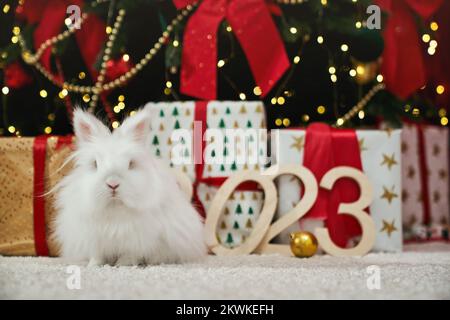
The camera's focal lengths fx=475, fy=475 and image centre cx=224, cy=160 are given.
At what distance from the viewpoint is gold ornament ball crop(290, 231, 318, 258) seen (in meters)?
Answer: 1.12

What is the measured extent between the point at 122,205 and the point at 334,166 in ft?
1.87

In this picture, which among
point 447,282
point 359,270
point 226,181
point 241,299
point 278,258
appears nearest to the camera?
point 241,299

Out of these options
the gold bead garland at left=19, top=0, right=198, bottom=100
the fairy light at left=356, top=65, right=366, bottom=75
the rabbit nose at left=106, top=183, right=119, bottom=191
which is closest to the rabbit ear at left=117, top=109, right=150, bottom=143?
the rabbit nose at left=106, top=183, right=119, bottom=191

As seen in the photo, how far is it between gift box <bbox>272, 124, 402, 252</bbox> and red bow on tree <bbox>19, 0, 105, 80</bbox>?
22.2 inches

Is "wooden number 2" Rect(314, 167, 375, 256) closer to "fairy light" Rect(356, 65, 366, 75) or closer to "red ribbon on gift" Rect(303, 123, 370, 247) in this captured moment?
"red ribbon on gift" Rect(303, 123, 370, 247)

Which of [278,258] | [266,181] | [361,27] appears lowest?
[278,258]

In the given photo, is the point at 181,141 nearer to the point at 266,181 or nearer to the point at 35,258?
the point at 266,181

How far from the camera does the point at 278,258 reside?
3.66 feet

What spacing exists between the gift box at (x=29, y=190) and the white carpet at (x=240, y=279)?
0.09 m

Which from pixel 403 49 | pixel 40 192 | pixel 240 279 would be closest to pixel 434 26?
pixel 403 49

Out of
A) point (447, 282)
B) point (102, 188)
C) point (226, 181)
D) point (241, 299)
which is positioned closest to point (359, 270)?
point (447, 282)

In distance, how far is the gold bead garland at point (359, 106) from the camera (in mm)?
1429

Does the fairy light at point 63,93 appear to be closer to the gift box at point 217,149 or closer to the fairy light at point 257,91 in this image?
the gift box at point 217,149

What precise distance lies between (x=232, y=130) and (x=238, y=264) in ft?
1.27
